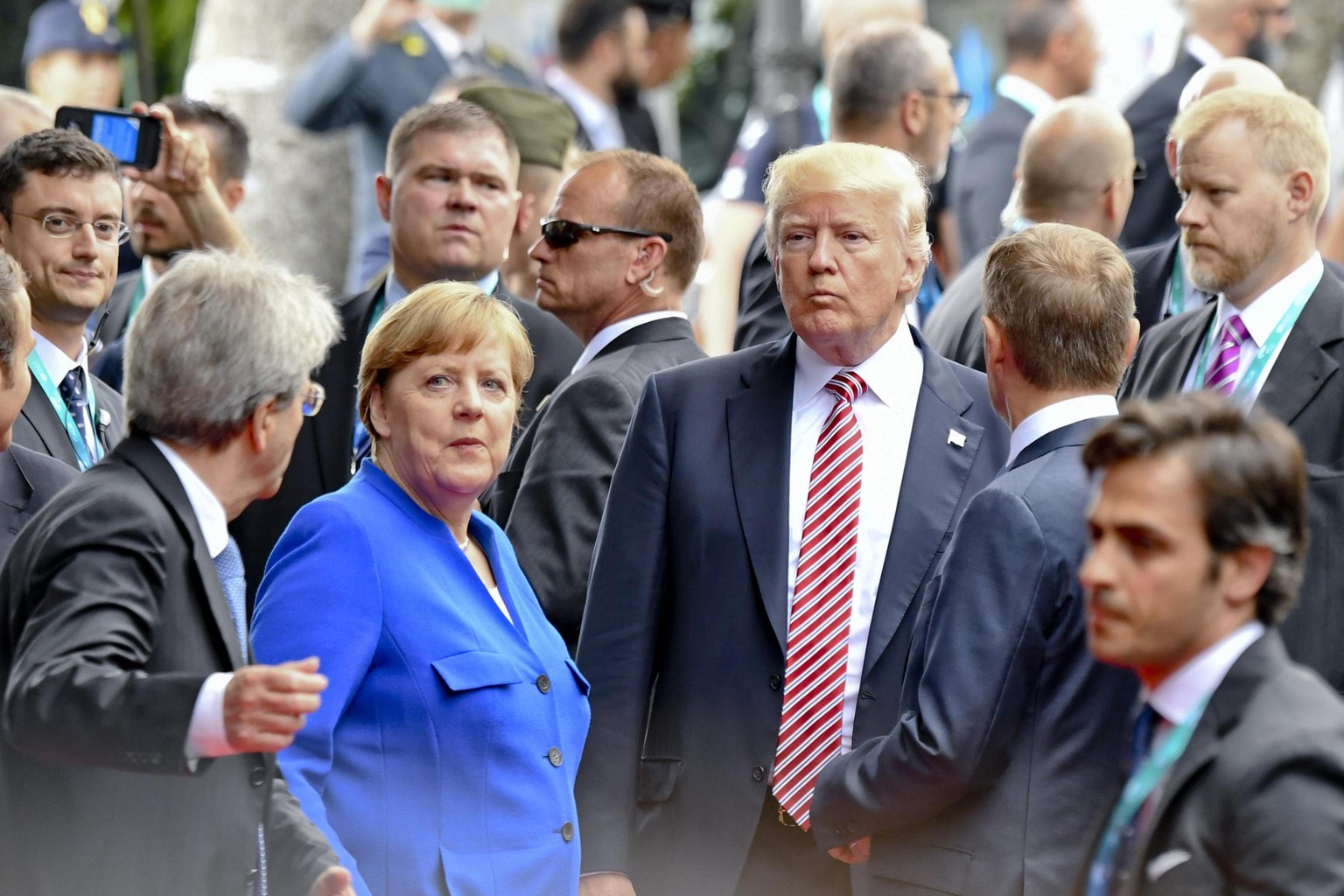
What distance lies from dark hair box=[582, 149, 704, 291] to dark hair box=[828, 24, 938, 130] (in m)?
1.78

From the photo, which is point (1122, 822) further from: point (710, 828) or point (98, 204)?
point (98, 204)

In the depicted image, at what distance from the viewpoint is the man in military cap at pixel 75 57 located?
30.1 feet

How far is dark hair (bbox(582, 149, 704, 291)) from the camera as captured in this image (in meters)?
5.43

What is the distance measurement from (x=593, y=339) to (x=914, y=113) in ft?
7.49

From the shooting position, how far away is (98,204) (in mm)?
5223

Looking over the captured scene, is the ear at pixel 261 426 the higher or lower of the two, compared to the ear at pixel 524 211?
higher

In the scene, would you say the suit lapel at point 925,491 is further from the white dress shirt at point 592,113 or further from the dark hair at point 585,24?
the dark hair at point 585,24

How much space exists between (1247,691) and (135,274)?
5513 mm

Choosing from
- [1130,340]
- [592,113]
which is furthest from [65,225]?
[592,113]

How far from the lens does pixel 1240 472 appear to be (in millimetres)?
2797

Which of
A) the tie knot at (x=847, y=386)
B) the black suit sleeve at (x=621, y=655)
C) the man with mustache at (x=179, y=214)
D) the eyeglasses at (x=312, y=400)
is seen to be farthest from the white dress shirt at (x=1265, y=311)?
the man with mustache at (x=179, y=214)

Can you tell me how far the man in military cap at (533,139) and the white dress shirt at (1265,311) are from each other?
8.92 feet

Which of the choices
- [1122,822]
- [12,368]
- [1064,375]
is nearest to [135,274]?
[12,368]

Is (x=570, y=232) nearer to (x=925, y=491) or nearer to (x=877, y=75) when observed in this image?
(x=925, y=491)
